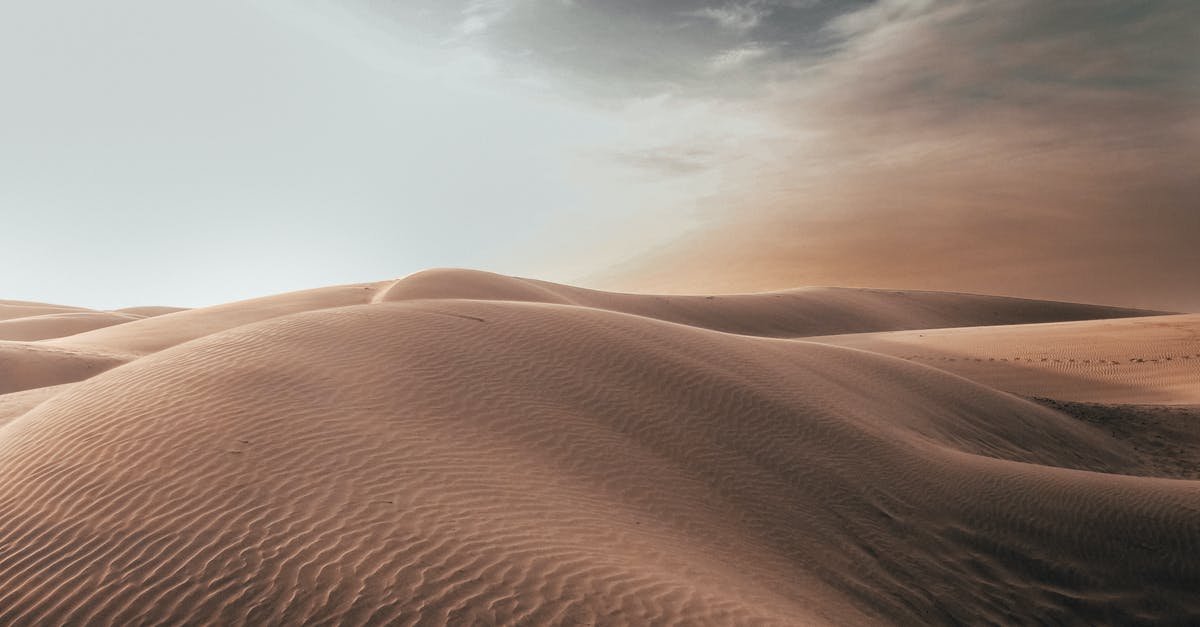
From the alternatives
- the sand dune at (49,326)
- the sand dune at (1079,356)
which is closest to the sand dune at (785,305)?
the sand dune at (1079,356)

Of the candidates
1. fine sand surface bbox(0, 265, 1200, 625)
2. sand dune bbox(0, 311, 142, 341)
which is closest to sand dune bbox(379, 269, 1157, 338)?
fine sand surface bbox(0, 265, 1200, 625)

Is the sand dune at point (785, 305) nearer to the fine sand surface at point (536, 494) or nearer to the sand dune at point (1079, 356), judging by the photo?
the sand dune at point (1079, 356)

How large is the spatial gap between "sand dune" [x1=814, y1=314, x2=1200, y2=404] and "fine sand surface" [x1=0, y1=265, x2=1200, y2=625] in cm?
650

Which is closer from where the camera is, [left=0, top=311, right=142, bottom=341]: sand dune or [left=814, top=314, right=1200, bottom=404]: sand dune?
[left=814, top=314, right=1200, bottom=404]: sand dune

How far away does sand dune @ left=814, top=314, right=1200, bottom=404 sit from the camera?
17406mm

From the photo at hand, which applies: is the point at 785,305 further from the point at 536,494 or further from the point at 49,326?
the point at 536,494

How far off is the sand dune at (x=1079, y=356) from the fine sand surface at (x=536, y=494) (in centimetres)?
650

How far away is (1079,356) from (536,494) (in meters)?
21.0

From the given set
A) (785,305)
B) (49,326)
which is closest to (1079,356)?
(785,305)

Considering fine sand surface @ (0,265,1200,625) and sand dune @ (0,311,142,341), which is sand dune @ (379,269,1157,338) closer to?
fine sand surface @ (0,265,1200,625)

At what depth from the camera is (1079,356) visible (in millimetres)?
20625

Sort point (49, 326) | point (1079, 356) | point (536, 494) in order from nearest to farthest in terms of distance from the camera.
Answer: point (536, 494) → point (1079, 356) → point (49, 326)

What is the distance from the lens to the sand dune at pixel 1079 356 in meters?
17.4

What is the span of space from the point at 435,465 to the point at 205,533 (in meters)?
1.67
